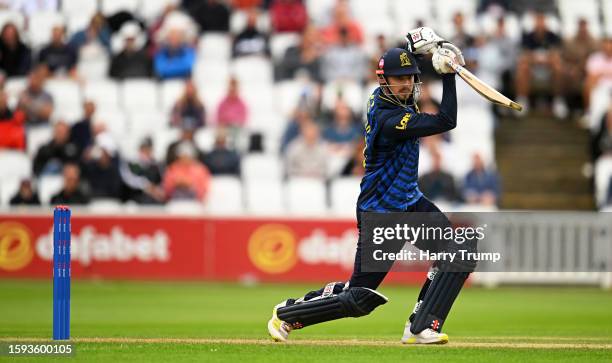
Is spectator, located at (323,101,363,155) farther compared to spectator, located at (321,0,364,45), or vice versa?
spectator, located at (321,0,364,45)

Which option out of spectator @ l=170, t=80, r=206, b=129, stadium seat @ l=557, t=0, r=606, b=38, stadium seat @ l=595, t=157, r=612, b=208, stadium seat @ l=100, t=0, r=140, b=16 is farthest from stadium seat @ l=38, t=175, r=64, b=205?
stadium seat @ l=557, t=0, r=606, b=38

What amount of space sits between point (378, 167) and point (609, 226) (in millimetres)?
9207

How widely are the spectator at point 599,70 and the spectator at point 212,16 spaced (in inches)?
254

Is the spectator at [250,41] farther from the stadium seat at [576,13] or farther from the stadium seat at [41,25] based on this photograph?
the stadium seat at [576,13]

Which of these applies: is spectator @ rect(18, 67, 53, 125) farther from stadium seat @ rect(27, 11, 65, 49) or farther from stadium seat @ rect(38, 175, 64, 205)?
stadium seat @ rect(27, 11, 65, 49)

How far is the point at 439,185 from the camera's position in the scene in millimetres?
18078

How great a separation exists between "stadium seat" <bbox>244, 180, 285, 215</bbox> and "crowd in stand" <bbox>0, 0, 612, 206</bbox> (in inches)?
15.2

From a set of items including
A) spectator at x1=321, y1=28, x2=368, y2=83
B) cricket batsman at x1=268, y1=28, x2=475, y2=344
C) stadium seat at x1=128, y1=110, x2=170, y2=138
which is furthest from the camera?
spectator at x1=321, y1=28, x2=368, y2=83

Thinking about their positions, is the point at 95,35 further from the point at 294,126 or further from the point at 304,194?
the point at 304,194

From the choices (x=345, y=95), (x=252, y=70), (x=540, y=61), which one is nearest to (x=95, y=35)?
(x=252, y=70)

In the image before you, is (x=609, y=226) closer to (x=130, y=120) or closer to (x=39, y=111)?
(x=130, y=120)

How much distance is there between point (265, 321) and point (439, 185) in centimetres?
621

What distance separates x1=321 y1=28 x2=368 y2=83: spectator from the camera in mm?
20031

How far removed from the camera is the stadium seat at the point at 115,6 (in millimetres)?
21578
